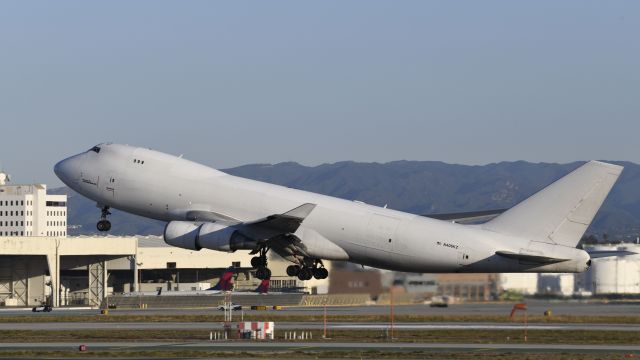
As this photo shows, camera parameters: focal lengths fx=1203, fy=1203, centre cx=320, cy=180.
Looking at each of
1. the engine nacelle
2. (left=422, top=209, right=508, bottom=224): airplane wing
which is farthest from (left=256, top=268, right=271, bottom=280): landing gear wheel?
(left=422, top=209, right=508, bottom=224): airplane wing

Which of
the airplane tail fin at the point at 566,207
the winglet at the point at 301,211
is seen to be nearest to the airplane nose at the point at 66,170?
the winglet at the point at 301,211

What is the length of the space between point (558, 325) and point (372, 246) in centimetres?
1444

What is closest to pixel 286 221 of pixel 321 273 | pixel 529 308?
pixel 321 273

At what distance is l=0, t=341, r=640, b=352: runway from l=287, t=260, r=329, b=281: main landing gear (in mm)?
6592

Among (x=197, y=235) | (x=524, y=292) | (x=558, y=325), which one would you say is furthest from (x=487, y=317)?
(x=197, y=235)

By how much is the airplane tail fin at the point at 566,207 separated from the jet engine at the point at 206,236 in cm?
1435

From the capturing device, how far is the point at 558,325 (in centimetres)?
7162

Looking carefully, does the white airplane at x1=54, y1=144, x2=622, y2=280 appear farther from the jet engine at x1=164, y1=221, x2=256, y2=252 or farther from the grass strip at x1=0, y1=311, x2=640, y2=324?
the grass strip at x1=0, y1=311, x2=640, y2=324

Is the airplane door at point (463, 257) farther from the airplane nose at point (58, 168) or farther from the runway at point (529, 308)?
the airplane nose at point (58, 168)

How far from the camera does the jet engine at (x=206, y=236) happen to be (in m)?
65.6

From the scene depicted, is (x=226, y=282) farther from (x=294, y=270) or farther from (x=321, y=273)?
(x=321, y=273)

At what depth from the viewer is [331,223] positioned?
65.1 m

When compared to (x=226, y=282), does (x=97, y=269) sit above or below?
above

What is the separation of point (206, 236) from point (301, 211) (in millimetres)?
5992
